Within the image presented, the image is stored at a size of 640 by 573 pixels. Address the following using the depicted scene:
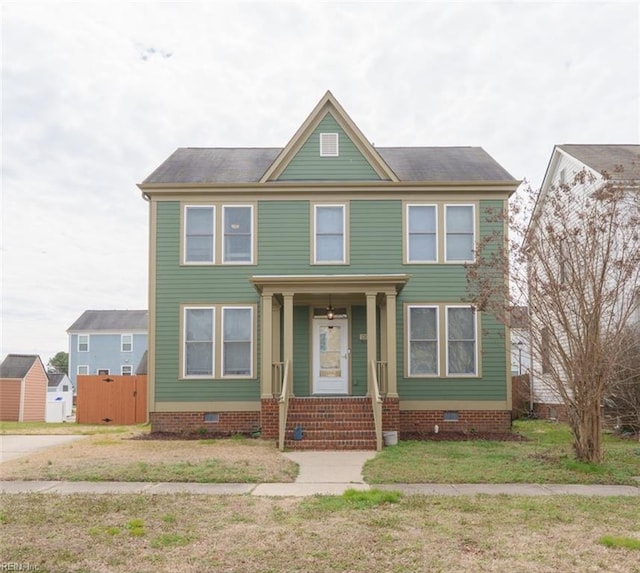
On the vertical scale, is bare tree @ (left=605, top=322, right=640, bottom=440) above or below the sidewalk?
above

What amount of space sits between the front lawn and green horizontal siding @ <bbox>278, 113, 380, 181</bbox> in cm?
622

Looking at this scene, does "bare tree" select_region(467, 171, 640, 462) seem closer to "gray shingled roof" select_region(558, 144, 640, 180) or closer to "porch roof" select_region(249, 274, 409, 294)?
"porch roof" select_region(249, 274, 409, 294)

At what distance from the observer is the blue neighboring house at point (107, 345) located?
44500 millimetres

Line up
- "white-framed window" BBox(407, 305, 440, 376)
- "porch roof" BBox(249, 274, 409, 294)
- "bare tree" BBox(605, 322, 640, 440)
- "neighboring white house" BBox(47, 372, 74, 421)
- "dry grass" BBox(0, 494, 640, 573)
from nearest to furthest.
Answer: "dry grass" BBox(0, 494, 640, 573)
"bare tree" BBox(605, 322, 640, 440)
"porch roof" BBox(249, 274, 409, 294)
"white-framed window" BBox(407, 305, 440, 376)
"neighboring white house" BBox(47, 372, 74, 421)

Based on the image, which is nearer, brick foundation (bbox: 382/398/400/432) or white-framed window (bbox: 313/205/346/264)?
brick foundation (bbox: 382/398/400/432)

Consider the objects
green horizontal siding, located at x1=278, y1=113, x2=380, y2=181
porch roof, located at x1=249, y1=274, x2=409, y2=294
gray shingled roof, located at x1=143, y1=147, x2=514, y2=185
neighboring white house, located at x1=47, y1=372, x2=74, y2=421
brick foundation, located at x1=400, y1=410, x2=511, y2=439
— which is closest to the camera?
porch roof, located at x1=249, y1=274, x2=409, y2=294

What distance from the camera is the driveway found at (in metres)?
11.1

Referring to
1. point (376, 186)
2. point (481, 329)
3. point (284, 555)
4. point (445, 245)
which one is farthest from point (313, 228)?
point (284, 555)

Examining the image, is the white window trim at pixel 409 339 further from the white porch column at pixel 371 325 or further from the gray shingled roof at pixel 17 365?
the gray shingled roof at pixel 17 365

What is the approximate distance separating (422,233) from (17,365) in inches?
984

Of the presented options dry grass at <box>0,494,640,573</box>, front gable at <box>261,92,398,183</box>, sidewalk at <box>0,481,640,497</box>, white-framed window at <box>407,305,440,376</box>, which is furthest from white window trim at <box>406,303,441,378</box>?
dry grass at <box>0,494,640,573</box>

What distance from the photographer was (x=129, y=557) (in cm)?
483

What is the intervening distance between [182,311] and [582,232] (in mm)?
8753

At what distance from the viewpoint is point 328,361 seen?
14.4m
